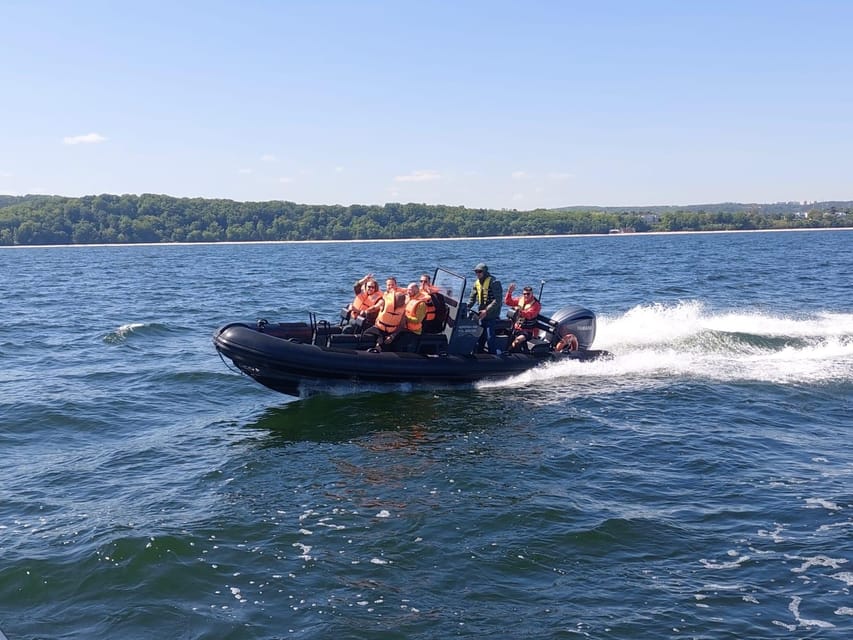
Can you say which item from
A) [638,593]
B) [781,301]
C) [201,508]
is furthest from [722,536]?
[781,301]

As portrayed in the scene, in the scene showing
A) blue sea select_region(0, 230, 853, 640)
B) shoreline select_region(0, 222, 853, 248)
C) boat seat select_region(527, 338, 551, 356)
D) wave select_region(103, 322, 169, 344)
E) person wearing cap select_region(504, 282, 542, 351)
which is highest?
shoreline select_region(0, 222, 853, 248)

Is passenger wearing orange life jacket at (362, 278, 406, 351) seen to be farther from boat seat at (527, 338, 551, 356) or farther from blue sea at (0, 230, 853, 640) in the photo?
boat seat at (527, 338, 551, 356)

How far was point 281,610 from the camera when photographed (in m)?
6.29

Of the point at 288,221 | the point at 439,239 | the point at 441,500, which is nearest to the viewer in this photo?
the point at 441,500

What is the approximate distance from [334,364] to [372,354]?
0.64 metres

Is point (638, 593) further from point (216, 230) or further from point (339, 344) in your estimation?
point (216, 230)

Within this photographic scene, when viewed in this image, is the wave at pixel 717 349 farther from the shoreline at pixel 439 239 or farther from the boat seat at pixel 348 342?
the shoreline at pixel 439 239

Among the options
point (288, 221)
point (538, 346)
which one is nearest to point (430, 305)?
point (538, 346)

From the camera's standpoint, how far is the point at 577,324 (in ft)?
47.1

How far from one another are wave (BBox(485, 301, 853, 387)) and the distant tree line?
335ft

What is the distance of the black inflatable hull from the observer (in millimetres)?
11617

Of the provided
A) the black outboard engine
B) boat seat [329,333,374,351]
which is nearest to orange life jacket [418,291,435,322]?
boat seat [329,333,374,351]

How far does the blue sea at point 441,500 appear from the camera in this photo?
6.27m

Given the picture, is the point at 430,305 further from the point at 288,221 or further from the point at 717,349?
the point at 288,221
